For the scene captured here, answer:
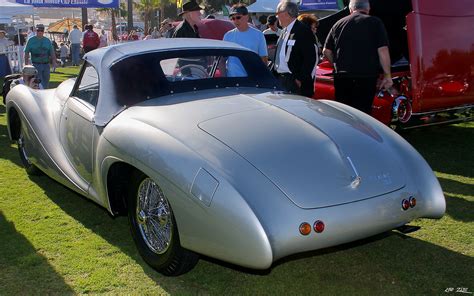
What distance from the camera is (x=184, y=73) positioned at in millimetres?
4605

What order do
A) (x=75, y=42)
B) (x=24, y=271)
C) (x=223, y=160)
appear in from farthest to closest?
(x=75, y=42), (x=24, y=271), (x=223, y=160)

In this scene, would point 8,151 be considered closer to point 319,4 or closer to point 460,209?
point 460,209

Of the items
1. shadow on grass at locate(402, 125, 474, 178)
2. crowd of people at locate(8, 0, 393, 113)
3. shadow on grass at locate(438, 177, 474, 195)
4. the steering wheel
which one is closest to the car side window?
the steering wheel

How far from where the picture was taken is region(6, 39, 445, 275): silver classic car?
9.70 feet

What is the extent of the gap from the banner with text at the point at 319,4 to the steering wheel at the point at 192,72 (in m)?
13.9

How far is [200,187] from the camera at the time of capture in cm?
303

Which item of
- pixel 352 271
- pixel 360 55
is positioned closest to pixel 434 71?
pixel 360 55

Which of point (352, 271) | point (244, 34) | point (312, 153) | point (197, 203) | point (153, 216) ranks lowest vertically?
point (352, 271)

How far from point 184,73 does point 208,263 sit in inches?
65.7

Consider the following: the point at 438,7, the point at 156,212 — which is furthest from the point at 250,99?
the point at 438,7

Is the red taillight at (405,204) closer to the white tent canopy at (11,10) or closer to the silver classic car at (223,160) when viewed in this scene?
the silver classic car at (223,160)

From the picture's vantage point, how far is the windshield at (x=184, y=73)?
4160 millimetres

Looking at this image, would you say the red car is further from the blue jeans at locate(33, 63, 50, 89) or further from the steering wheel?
the blue jeans at locate(33, 63, 50, 89)

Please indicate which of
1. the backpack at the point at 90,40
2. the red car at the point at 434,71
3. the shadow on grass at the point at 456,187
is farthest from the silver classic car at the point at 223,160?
the backpack at the point at 90,40
